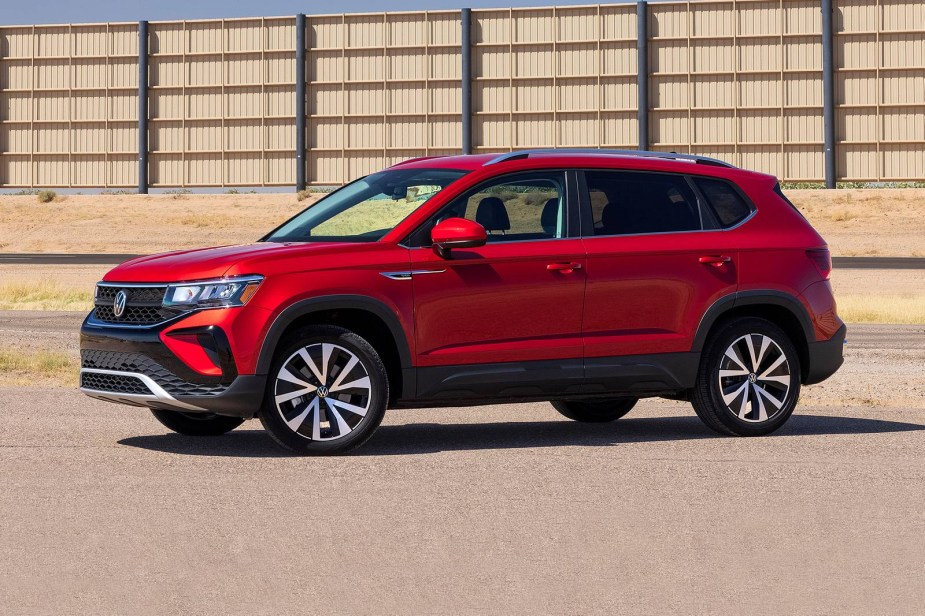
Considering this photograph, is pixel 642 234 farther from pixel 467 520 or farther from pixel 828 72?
pixel 828 72

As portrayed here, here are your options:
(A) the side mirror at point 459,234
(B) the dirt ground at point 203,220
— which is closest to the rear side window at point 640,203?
(A) the side mirror at point 459,234

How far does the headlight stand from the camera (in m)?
9.03

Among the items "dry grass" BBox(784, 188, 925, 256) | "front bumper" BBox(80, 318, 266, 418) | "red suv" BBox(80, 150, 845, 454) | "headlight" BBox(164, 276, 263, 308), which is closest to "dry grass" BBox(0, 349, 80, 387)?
"red suv" BBox(80, 150, 845, 454)

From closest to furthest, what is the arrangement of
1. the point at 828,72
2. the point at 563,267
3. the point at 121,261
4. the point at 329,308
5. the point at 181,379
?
the point at 181,379 < the point at 329,308 < the point at 563,267 < the point at 121,261 < the point at 828,72

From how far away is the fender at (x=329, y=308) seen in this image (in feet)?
29.9

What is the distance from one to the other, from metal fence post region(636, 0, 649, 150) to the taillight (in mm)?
44187

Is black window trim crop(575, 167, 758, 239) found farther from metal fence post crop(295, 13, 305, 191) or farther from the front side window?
metal fence post crop(295, 13, 305, 191)

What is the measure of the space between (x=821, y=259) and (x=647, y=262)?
153cm

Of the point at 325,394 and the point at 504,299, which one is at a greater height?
the point at 504,299

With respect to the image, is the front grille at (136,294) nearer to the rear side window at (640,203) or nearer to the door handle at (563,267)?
the door handle at (563,267)

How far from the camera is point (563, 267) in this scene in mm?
9789

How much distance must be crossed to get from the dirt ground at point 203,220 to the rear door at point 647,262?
38076mm

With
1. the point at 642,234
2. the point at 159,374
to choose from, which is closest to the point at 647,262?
the point at 642,234

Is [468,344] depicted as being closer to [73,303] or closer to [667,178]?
[667,178]
